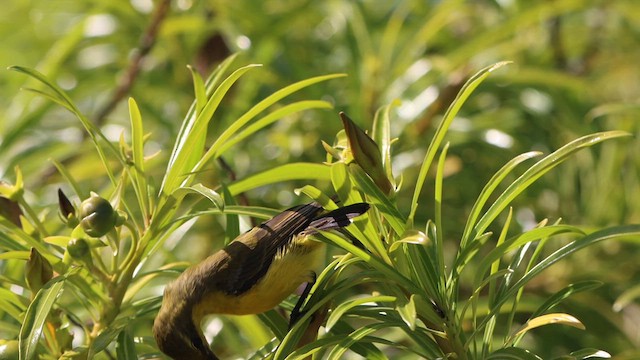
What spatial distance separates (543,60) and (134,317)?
2.12m

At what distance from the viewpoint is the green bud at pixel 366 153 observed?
1.26 meters

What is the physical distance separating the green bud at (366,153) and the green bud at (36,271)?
1.68 ft

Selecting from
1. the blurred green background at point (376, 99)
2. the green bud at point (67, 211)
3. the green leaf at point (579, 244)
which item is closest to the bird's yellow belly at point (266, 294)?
the green bud at point (67, 211)

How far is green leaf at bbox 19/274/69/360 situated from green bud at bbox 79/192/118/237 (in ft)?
0.37

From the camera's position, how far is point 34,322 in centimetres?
121

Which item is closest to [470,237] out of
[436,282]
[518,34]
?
[436,282]

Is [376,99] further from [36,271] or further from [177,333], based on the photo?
[36,271]

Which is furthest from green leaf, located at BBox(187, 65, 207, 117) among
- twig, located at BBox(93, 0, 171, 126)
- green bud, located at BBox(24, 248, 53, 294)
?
twig, located at BBox(93, 0, 171, 126)

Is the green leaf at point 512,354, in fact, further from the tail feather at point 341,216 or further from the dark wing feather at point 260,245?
the dark wing feather at point 260,245

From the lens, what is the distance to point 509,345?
142 cm

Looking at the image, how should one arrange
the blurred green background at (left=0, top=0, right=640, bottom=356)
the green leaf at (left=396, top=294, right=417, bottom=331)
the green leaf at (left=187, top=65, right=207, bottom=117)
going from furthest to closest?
the blurred green background at (left=0, top=0, right=640, bottom=356), the green leaf at (left=187, top=65, right=207, bottom=117), the green leaf at (left=396, top=294, right=417, bottom=331)

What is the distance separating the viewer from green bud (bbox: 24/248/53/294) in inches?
52.5

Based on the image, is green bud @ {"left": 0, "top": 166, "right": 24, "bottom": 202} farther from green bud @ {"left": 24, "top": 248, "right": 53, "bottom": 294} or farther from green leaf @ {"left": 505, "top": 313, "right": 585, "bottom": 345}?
green leaf @ {"left": 505, "top": 313, "right": 585, "bottom": 345}

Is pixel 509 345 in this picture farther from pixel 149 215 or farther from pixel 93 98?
pixel 93 98
